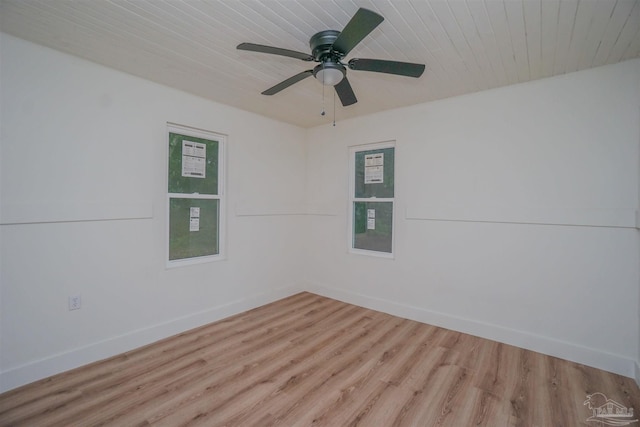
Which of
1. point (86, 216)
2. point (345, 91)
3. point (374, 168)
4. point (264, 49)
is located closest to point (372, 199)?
point (374, 168)

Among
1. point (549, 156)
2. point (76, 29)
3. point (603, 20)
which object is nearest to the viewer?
point (603, 20)

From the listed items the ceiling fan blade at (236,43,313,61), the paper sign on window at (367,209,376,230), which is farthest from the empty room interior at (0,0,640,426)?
the paper sign on window at (367,209,376,230)

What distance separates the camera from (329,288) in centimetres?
421

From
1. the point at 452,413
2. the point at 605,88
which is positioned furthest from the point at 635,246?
the point at 452,413

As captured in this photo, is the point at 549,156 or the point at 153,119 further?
the point at 153,119

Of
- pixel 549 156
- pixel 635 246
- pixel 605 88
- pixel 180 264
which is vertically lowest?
pixel 180 264

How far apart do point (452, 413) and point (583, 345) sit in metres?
1.54

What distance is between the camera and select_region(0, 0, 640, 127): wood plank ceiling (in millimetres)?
1755

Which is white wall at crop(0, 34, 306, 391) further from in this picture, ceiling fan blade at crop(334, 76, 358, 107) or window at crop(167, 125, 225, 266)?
ceiling fan blade at crop(334, 76, 358, 107)

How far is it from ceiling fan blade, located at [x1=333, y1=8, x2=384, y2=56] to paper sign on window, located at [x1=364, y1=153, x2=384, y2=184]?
2.08 m

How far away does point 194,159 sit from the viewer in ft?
10.6

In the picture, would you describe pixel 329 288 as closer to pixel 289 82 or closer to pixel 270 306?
pixel 270 306

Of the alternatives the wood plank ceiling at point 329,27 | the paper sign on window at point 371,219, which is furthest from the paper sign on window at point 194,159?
the paper sign on window at point 371,219

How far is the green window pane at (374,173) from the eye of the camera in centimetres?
372
